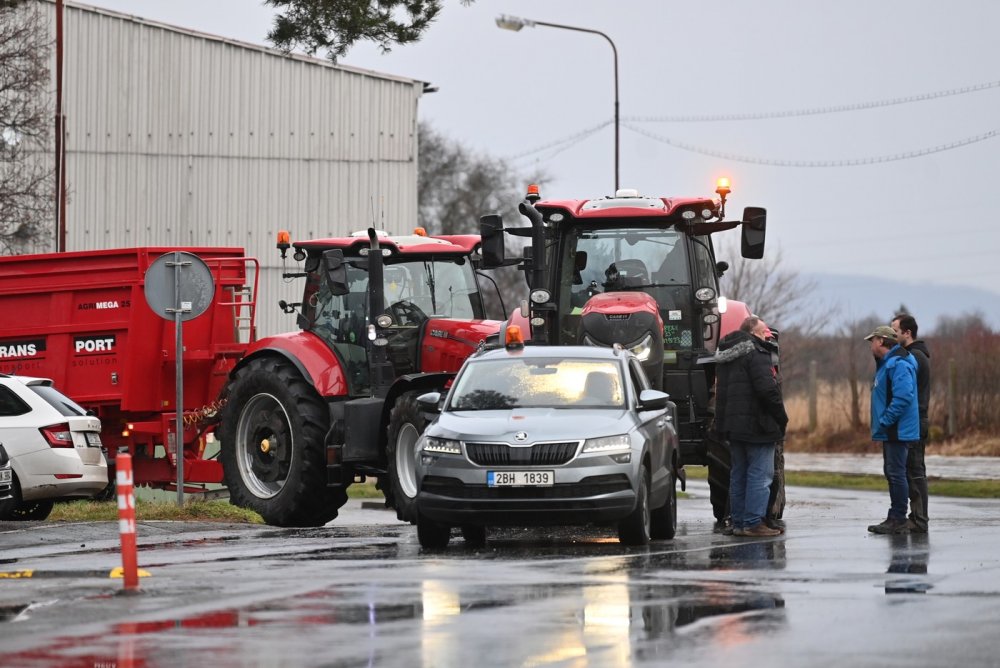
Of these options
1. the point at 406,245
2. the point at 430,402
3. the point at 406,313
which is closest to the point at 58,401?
the point at 406,313

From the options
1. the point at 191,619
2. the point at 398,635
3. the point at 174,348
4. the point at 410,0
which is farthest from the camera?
the point at 174,348

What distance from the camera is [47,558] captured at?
14.5 m

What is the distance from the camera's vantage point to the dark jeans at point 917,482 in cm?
1680

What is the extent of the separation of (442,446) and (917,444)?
16.0ft

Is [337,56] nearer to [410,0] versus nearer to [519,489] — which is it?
[410,0]

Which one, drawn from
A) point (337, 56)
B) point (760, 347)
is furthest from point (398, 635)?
point (337, 56)

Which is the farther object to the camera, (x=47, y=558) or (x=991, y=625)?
(x=47, y=558)

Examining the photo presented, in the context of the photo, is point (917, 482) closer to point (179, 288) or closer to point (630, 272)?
point (630, 272)

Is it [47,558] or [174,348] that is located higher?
[174,348]

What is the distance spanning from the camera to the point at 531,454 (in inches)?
562

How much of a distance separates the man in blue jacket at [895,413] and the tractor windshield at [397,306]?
461 centimetres

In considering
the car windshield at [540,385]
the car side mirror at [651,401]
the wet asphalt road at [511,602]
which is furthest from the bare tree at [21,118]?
the car side mirror at [651,401]

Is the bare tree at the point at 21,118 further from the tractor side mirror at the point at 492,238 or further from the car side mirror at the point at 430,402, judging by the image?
the car side mirror at the point at 430,402

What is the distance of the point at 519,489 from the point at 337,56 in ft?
20.7
